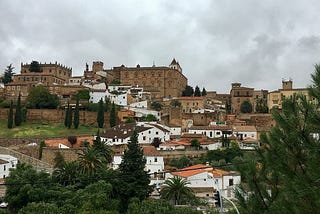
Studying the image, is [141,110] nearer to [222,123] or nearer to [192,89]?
[222,123]

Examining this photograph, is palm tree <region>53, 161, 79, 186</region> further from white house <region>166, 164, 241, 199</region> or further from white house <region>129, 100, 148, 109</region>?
white house <region>129, 100, 148, 109</region>

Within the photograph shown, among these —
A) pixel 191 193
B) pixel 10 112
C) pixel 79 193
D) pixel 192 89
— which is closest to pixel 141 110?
pixel 10 112

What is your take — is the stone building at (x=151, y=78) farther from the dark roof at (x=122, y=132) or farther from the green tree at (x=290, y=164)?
the green tree at (x=290, y=164)

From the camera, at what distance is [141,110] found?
202 feet

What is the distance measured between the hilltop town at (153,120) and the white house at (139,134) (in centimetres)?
11

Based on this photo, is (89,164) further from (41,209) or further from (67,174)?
(41,209)

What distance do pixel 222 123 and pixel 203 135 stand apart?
24.6ft

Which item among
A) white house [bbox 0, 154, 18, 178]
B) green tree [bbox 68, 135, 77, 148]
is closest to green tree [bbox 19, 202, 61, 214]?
white house [bbox 0, 154, 18, 178]

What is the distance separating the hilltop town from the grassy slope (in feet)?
4.51

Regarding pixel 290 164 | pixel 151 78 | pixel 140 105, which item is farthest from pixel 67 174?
pixel 151 78

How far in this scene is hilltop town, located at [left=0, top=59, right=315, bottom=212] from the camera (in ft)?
115

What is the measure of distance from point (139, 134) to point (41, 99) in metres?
19.5

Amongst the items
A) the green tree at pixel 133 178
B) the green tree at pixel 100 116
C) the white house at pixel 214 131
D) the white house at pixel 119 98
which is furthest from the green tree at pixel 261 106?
the green tree at pixel 133 178

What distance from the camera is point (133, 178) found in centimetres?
2591
